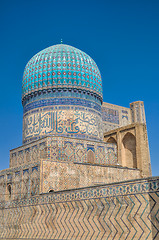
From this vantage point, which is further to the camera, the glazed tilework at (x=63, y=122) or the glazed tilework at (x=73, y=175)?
the glazed tilework at (x=63, y=122)

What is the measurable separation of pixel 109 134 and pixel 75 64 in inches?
Result: 125

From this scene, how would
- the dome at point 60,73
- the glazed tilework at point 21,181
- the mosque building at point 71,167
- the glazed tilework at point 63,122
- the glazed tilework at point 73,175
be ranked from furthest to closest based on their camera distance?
the dome at point 60,73
the glazed tilework at point 63,122
the glazed tilework at point 21,181
the glazed tilework at point 73,175
the mosque building at point 71,167

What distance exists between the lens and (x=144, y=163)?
11.7 meters

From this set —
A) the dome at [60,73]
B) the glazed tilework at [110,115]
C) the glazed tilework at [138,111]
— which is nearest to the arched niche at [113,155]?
the dome at [60,73]

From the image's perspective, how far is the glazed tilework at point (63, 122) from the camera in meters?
11.5

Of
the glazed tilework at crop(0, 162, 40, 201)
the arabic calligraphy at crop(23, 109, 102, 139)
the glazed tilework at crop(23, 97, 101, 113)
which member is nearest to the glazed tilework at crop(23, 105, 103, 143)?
the arabic calligraphy at crop(23, 109, 102, 139)

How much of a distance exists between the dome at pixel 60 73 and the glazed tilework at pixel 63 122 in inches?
31.9

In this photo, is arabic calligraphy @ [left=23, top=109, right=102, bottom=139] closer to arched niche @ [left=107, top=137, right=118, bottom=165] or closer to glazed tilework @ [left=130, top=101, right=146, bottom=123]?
arched niche @ [left=107, top=137, right=118, bottom=165]

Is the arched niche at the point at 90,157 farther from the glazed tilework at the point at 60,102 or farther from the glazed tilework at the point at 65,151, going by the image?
the glazed tilework at the point at 60,102

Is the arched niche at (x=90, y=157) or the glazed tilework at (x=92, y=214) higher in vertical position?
the arched niche at (x=90, y=157)

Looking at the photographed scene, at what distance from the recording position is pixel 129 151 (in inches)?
486

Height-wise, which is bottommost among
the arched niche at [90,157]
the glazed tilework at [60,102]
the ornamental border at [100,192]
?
the ornamental border at [100,192]

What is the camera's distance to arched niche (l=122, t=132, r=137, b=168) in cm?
1220

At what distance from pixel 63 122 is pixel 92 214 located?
5.04 metres
